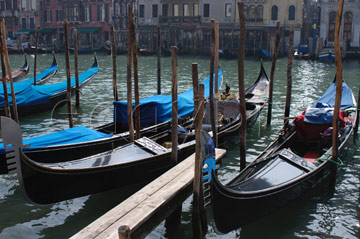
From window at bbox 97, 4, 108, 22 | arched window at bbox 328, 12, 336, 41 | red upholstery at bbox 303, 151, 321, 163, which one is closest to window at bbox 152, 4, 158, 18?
window at bbox 97, 4, 108, 22

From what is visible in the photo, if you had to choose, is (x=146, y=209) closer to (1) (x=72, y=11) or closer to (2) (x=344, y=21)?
(2) (x=344, y=21)

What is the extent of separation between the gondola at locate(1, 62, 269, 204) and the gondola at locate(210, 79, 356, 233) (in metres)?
1.26

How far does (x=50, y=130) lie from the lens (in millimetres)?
8719

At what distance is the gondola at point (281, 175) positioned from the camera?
402cm

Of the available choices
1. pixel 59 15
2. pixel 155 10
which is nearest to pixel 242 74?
A: pixel 155 10

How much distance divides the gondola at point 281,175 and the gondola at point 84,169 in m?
1.26

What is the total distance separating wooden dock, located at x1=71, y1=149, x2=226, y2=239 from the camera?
3510mm

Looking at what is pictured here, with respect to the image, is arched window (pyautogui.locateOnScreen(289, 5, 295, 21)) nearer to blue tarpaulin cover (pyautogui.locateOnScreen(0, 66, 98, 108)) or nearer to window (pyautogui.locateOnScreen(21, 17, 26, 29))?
blue tarpaulin cover (pyautogui.locateOnScreen(0, 66, 98, 108))

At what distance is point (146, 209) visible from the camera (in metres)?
3.82

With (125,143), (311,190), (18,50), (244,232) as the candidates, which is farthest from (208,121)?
(18,50)

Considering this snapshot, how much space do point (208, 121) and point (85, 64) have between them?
17673mm

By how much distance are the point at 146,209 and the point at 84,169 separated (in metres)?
1.31

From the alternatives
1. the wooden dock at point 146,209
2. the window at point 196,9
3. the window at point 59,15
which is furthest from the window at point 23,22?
the wooden dock at point 146,209

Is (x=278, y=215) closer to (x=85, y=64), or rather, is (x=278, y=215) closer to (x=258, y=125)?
(x=258, y=125)
